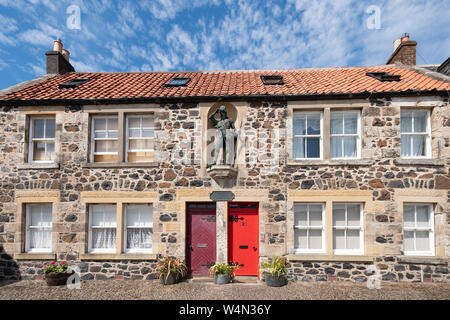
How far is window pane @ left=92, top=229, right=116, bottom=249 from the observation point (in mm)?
8742

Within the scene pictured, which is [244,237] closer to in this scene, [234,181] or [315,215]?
[234,181]

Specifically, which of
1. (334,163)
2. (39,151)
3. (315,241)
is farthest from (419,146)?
(39,151)

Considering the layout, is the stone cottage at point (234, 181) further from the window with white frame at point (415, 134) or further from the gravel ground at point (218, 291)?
the gravel ground at point (218, 291)

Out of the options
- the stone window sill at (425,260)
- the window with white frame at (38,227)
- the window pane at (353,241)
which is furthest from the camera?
the window with white frame at (38,227)

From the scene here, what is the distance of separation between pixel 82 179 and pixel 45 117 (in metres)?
2.65

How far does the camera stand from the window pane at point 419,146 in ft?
28.3

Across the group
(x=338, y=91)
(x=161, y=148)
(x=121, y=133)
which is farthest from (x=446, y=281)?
(x=121, y=133)

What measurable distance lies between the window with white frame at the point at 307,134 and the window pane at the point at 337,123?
0.42 metres

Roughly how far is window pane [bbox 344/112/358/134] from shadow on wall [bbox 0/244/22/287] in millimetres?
11429

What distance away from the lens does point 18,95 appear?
9227mm

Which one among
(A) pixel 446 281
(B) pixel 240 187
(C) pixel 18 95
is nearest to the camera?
(A) pixel 446 281

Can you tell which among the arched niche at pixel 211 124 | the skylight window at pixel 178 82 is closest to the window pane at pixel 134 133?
the skylight window at pixel 178 82

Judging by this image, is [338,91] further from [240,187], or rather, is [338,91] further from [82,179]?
[82,179]

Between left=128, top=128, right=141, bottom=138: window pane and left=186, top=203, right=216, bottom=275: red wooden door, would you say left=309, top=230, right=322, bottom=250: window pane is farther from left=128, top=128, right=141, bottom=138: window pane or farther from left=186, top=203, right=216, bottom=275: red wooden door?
left=128, top=128, right=141, bottom=138: window pane
